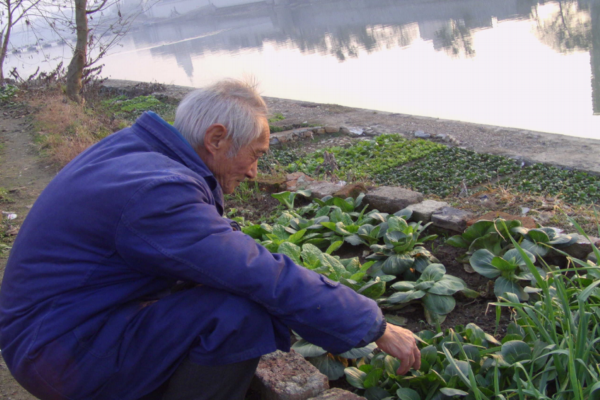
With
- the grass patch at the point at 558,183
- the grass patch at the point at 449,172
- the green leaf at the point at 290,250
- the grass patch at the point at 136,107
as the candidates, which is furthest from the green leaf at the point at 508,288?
the grass patch at the point at 136,107

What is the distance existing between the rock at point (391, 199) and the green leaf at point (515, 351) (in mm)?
1635

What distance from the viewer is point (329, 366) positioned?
215 centimetres

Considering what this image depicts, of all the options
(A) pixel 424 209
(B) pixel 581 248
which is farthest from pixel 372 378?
(A) pixel 424 209

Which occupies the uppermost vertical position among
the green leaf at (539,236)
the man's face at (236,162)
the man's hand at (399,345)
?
the man's face at (236,162)

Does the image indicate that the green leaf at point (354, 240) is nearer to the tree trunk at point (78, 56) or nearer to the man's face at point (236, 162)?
the man's face at point (236, 162)

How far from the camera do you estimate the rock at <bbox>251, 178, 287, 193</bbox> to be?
14.1 feet

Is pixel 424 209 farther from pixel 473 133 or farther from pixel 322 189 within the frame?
pixel 473 133

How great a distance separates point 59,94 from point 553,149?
30.1ft

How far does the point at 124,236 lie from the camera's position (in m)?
1.49

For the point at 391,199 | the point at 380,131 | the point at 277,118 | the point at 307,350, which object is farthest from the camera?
the point at 277,118

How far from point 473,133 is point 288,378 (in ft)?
16.0

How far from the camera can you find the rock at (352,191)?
12.2 feet

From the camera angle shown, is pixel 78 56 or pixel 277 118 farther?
pixel 78 56

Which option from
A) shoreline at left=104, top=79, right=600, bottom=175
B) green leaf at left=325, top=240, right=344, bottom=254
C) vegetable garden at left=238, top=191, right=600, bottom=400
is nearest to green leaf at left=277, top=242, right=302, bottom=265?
vegetable garden at left=238, top=191, right=600, bottom=400
